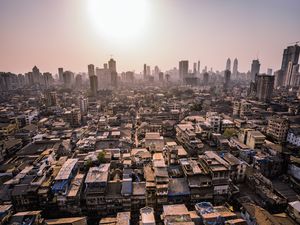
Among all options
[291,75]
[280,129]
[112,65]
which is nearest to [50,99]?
[280,129]

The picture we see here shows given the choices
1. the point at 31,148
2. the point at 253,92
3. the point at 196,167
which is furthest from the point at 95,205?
the point at 253,92

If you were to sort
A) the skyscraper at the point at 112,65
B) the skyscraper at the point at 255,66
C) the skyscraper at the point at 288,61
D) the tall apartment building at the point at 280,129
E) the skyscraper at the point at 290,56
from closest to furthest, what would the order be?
the tall apartment building at the point at 280,129 < the skyscraper at the point at 288,61 < the skyscraper at the point at 290,56 < the skyscraper at the point at 112,65 < the skyscraper at the point at 255,66

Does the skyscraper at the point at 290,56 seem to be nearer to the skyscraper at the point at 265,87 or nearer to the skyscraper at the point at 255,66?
the skyscraper at the point at 255,66

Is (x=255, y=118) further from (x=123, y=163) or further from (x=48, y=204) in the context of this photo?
(x=48, y=204)

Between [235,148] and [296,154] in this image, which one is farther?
[235,148]

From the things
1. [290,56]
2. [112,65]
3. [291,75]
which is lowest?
[291,75]

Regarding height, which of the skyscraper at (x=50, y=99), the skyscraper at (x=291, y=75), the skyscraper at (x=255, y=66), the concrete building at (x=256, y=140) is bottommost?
the concrete building at (x=256, y=140)

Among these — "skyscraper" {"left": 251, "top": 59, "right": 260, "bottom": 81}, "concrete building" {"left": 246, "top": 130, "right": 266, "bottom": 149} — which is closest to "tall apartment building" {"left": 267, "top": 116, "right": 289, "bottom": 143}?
"concrete building" {"left": 246, "top": 130, "right": 266, "bottom": 149}

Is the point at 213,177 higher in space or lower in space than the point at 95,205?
higher

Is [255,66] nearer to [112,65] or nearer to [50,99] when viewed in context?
[112,65]

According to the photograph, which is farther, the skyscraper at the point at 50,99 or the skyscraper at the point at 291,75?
the skyscraper at the point at 291,75

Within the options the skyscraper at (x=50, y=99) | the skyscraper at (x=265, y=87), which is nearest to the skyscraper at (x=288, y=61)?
the skyscraper at (x=265, y=87)
